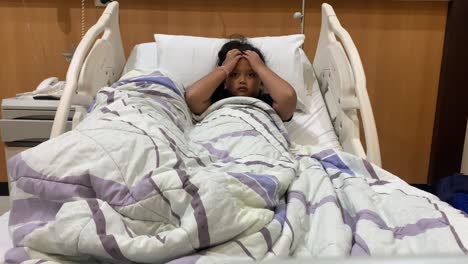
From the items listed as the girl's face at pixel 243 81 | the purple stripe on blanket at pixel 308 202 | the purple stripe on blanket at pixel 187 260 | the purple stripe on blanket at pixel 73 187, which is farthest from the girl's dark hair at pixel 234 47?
the purple stripe on blanket at pixel 187 260

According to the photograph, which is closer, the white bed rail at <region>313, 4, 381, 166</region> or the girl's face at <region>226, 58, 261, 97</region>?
the white bed rail at <region>313, 4, 381, 166</region>

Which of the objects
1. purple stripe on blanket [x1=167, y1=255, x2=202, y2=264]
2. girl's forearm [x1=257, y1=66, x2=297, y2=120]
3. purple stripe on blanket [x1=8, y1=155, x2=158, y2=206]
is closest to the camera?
purple stripe on blanket [x1=167, y1=255, x2=202, y2=264]

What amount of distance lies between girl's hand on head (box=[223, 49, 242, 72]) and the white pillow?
0.12 meters

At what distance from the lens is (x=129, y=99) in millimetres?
1122

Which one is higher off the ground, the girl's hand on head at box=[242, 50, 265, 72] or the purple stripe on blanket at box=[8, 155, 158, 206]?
the girl's hand on head at box=[242, 50, 265, 72]

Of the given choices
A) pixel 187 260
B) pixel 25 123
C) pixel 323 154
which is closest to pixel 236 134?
pixel 323 154

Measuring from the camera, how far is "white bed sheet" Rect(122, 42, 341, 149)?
5.13ft

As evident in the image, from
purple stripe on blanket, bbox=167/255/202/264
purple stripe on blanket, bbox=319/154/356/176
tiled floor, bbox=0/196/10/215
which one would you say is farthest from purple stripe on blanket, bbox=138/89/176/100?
tiled floor, bbox=0/196/10/215

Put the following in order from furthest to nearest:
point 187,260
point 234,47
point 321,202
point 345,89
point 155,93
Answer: point 234,47, point 345,89, point 155,93, point 321,202, point 187,260

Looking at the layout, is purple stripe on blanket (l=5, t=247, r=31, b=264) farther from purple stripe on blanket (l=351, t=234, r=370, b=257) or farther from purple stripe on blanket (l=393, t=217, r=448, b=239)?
purple stripe on blanket (l=393, t=217, r=448, b=239)

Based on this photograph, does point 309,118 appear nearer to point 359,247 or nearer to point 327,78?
point 327,78

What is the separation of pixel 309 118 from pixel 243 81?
0.91ft

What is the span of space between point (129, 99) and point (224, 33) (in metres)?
1.23

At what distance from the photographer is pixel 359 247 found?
74 cm
